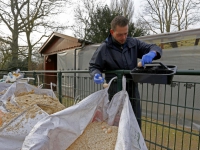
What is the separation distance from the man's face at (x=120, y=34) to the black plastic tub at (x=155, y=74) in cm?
52

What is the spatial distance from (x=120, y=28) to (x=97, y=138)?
1044 millimetres

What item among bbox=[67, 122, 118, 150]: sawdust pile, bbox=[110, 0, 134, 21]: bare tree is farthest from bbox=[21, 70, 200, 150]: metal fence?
bbox=[110, 0, 134, 21]: bare tree

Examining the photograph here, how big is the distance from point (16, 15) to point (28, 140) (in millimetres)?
12625

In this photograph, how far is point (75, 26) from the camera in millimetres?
13023

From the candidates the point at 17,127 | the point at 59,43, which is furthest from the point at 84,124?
the point at 59,43

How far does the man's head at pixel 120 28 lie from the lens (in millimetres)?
1809

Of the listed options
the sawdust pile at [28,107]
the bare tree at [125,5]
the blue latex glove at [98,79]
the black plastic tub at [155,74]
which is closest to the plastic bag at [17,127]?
the sawdust pile at [28,107]

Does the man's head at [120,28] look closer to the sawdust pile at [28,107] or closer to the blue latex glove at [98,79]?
the blue latex glove at [98,79]

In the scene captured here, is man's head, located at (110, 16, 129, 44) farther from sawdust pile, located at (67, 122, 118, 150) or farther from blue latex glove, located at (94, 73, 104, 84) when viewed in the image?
sawdust pile, located at (67, 122, 118, 150)

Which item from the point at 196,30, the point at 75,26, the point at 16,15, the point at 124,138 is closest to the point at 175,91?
the point at 196,30

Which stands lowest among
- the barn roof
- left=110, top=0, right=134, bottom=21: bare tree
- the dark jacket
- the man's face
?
the dark jacket

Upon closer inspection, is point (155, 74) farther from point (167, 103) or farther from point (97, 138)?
point (167, 103)

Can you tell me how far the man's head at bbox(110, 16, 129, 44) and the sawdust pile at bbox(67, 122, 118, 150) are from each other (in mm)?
887

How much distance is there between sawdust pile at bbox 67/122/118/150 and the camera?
4.38 ft
